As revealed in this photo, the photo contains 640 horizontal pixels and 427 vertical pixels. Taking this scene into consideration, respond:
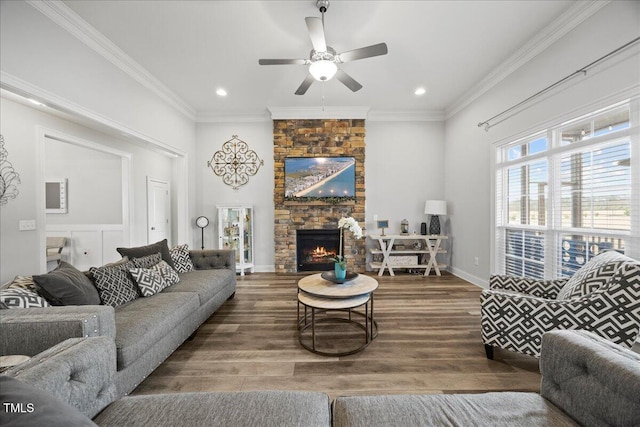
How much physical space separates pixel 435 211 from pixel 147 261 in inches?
168

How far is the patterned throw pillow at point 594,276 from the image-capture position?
5.54ft

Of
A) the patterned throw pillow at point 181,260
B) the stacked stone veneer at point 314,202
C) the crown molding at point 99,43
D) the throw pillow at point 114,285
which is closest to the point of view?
the throw pillow at point 114,285

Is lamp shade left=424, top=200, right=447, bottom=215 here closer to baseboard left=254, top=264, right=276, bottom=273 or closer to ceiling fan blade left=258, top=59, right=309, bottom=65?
baseboard left=254, top=264, right=276, bottom=273

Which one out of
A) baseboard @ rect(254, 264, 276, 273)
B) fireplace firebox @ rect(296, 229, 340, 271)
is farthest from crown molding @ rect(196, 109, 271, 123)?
baseboard @ rect(254, 264, 276, 273)

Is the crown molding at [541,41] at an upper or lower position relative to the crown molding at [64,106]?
upper

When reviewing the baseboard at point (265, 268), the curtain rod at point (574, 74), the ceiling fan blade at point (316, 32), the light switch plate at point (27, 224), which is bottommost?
the baseboard at point (265, 268)

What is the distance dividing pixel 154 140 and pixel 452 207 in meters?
4.93

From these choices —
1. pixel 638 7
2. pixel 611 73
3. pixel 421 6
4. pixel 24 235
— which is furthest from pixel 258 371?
pixel 638 7

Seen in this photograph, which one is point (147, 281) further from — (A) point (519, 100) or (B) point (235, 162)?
(A) point (519, 100)

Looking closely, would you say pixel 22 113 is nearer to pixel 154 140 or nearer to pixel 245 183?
pixel 154 140

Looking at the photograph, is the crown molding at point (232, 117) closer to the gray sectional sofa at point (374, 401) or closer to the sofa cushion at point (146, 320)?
the sofa cushion at point (146, 320)

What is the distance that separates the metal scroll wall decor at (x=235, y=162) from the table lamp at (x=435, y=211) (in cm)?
318

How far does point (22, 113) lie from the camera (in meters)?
3.07

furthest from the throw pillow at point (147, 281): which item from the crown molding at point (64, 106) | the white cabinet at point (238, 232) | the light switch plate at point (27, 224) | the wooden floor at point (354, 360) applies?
the white cabinet at point (238, 232)
